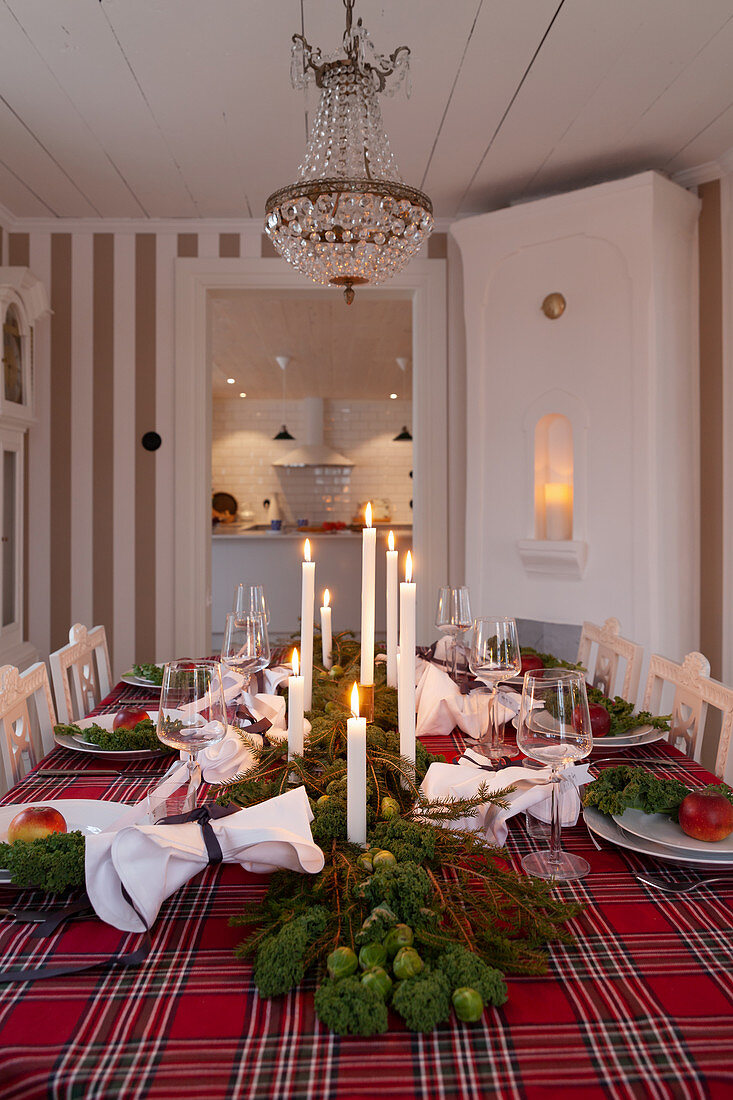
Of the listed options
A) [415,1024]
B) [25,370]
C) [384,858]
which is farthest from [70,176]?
[415,1024]

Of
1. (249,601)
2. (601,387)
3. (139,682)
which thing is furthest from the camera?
(601,387)

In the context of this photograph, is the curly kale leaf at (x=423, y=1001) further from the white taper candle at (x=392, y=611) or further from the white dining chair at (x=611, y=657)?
the white dining chair at (x=611, y=657)

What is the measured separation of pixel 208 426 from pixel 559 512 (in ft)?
5.40

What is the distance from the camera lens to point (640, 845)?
3.42 ft

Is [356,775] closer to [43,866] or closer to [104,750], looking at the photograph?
[43,866]

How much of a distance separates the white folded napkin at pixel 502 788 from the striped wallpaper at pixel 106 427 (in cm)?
264

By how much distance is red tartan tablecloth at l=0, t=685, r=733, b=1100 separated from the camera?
2.10ft

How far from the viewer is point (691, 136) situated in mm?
2729

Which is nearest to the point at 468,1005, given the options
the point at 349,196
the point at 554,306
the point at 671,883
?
the point at 671,883

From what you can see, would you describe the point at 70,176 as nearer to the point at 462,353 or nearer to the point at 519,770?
the point at 462,353

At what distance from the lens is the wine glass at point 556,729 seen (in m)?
0.99

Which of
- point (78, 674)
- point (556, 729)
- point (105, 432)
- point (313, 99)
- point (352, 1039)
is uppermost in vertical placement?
point (313, 99)

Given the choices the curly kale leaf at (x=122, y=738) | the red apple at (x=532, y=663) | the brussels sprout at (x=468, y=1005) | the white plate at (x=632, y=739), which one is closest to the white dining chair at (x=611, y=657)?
the red apple at (x=532, y=663)

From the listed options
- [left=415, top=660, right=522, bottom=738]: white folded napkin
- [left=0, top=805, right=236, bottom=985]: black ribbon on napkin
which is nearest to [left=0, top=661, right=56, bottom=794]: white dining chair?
[left=0, top=805, right=236, bottom=985]: black ribbon on napkin
